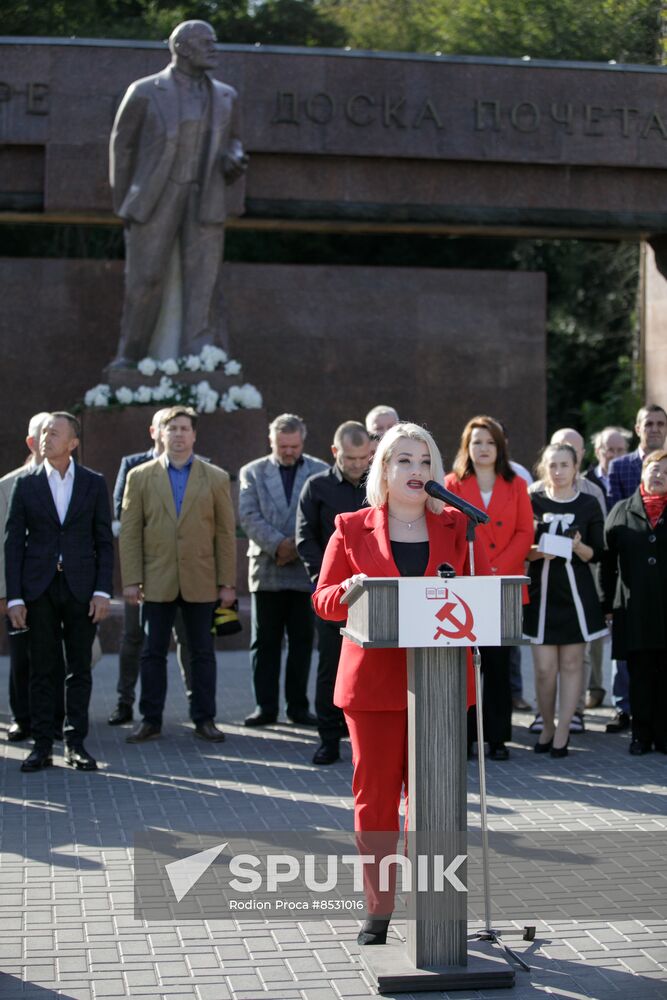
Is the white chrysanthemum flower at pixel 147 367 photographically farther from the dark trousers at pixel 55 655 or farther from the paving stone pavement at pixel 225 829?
the dark trousers at pixel 55 655

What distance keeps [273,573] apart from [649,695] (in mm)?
2448

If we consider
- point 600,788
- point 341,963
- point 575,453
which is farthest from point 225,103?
point 341,963

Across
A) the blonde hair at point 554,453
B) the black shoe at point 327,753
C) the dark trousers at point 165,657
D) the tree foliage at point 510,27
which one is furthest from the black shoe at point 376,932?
the tree foliage at point 510,27

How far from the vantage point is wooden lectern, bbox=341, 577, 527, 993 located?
4629 mm

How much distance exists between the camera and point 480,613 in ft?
15.3

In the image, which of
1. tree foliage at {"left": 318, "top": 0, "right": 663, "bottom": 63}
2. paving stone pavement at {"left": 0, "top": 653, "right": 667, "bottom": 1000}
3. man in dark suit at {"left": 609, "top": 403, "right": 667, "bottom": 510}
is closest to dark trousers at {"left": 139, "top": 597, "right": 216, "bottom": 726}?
paving stone pavement at {"left": 0, "top": 653, "right": 667, "bottom": 1000}

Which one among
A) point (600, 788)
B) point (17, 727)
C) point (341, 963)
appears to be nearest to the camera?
point (341, 963)

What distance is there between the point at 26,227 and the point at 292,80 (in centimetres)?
1209

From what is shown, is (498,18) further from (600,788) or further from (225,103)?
(600,788)

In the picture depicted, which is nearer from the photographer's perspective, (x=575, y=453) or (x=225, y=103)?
(x=575, y=453)

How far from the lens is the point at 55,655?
8312 millimetres

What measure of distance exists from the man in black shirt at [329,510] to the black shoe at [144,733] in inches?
41.1

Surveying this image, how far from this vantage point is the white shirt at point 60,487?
828 centimetres

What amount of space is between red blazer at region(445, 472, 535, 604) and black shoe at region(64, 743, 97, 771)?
8.25 feet
